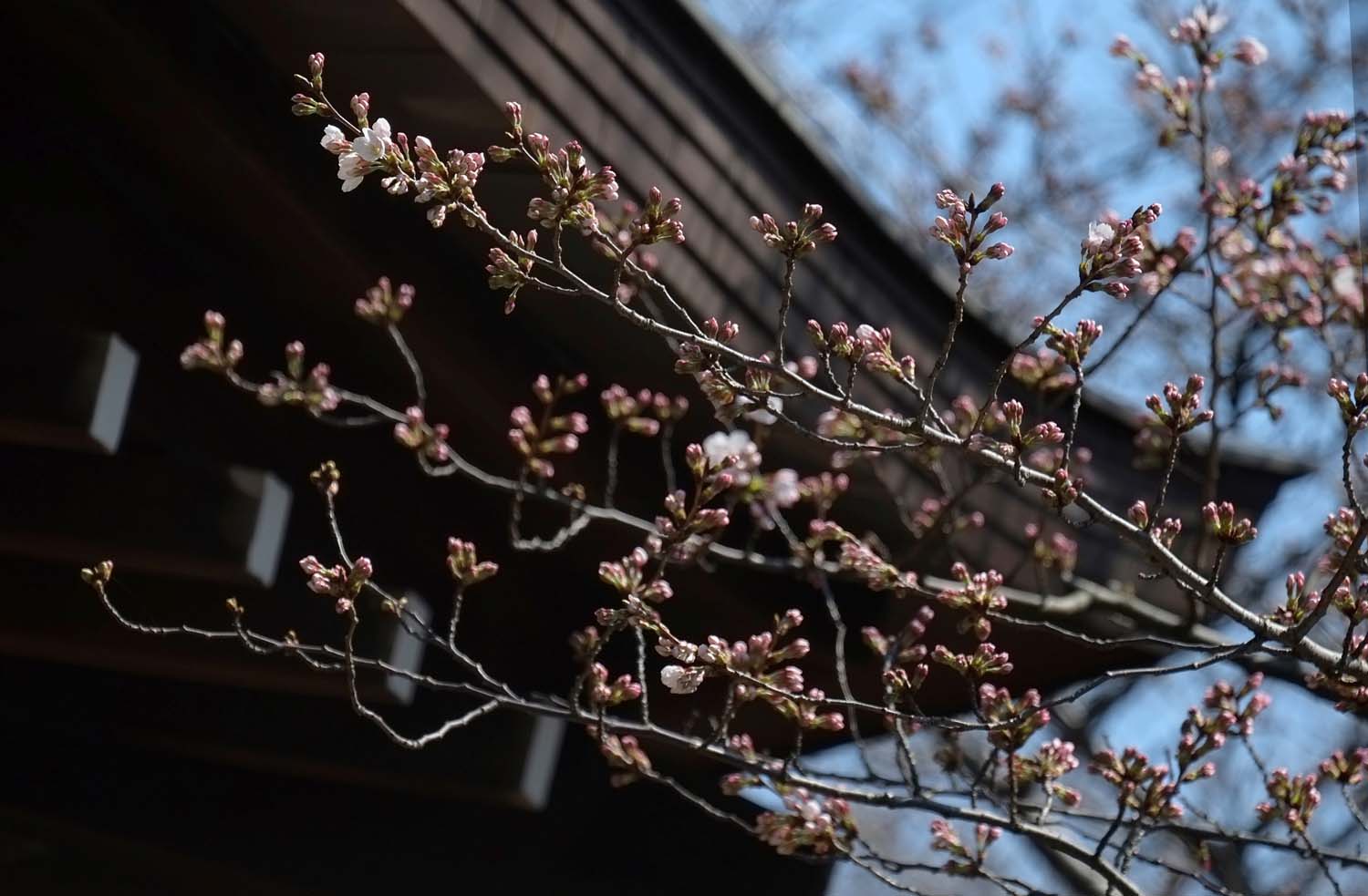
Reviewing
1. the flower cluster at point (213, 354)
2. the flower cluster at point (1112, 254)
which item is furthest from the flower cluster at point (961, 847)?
the flower cluster at point (213, 354)

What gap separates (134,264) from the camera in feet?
7.79

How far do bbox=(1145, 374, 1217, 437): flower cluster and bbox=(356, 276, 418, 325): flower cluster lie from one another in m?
1.09

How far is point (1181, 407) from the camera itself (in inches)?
61.3

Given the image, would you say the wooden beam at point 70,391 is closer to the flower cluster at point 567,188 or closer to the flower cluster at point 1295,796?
the flower cluster at point 567,188

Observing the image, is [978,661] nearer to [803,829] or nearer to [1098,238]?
[803,829]

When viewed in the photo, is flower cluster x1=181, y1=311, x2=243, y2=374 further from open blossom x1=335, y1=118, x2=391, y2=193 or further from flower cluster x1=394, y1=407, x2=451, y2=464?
open blossom x1=335, y1=118, x2=391, y2=193

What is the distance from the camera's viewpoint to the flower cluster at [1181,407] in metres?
1.54

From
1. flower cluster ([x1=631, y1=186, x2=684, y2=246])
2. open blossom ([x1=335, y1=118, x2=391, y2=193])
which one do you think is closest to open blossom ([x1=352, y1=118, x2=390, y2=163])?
open blossom ([x1=335, y1=118, x2=391, y2=193])

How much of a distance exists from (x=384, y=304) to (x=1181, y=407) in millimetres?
1185

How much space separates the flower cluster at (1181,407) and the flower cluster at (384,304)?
1087 millimetres

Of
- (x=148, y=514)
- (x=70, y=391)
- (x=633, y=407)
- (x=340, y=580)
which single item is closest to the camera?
(x=340, y=580)

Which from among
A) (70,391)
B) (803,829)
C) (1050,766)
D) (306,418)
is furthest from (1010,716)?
(306,418)

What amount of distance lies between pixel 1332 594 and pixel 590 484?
1522 millimetres

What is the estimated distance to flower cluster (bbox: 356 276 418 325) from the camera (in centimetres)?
211
